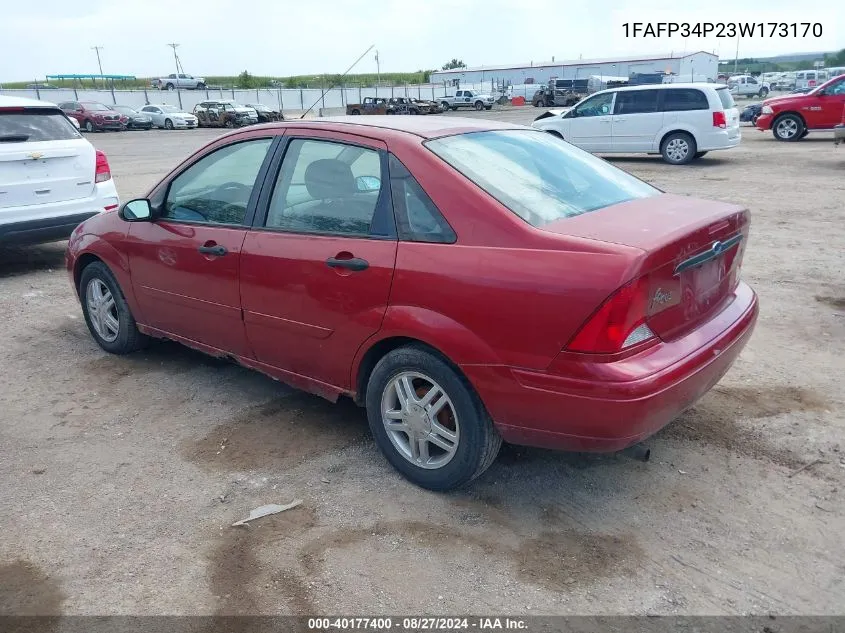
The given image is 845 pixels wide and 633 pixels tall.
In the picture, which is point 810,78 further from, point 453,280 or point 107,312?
point 453,280

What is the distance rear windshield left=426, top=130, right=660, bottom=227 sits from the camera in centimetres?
324

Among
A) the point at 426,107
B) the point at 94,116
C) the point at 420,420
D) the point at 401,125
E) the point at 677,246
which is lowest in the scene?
the point at 420,420

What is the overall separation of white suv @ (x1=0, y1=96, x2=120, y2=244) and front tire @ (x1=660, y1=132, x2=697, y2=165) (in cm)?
1202

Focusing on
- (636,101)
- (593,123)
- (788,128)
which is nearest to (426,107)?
(788,128)

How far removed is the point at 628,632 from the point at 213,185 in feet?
10.7

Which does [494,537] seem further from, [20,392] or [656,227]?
[20,392]

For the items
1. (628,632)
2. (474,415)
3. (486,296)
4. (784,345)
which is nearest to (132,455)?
(474,415)

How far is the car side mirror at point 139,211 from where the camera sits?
14.7 ft

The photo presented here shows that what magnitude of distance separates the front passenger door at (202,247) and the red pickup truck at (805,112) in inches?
726

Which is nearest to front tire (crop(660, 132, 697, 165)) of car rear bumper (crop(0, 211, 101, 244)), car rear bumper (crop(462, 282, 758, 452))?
car rear bumper (crop(0, 211, 101, 244))

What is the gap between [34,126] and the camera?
7.46 meters

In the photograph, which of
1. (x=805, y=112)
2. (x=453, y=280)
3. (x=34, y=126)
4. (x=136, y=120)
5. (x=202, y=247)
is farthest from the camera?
(x=136, y=120)

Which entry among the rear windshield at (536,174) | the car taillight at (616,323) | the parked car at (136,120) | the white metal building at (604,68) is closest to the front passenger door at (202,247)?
the rear windshield at (536,174)

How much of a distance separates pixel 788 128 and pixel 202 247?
65.6 feet
